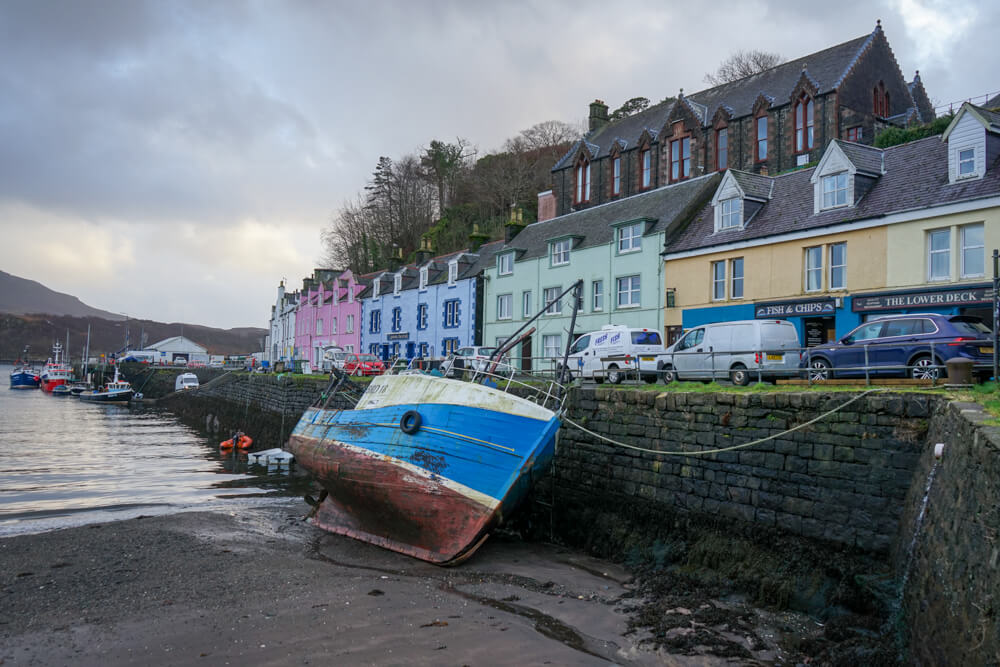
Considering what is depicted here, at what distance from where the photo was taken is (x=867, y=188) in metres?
21.5

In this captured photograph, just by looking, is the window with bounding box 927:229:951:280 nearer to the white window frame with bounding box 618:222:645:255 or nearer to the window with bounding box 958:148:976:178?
the window with bounding box 958:148:976:178

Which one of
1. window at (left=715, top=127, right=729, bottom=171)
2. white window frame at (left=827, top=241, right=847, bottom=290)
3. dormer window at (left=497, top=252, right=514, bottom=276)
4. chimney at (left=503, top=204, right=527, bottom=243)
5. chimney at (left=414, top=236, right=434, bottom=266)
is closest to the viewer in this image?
white window frame at (left=827, top=241, right=847, bottom=290)

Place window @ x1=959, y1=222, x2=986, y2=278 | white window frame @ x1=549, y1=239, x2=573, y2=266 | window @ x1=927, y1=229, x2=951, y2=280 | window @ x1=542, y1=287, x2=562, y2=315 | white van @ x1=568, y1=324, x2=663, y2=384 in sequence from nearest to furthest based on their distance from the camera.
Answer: window @ x1=959, y1=222, x2=986, y2=278
window @ x1=927, y1=229, x2=951, y2=280
white van @ x1=568, y1=324, x2=663, y2=384
window @ x1=542, y1=287, x2=562, y2=315
white window frame @ x1=549, y1=239, x2=573, y2=266

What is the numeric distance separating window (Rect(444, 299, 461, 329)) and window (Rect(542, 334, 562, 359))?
8016 millimetres

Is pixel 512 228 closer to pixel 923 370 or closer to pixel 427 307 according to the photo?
pixel 427 307

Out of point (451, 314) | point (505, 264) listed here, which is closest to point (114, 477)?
point (505, 264)

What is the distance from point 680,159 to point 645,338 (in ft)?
62.5

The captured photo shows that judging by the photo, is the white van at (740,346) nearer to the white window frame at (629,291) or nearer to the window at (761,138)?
the white window frame at (629,291)

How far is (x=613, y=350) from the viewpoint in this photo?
66.9ft

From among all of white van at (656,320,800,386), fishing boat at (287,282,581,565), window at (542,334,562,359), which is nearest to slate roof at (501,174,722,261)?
window at (542,334,562,359)

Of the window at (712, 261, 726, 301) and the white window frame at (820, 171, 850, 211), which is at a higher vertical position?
the white window frame at (820, 171, 850, 211)

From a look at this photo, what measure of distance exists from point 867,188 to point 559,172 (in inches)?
933

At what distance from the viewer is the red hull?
11.2 metres

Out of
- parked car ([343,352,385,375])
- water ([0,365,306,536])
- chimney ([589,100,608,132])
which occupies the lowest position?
water ([0,365,306,536])
